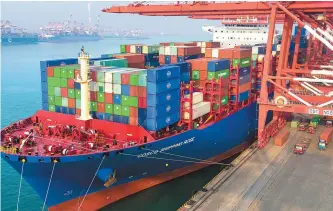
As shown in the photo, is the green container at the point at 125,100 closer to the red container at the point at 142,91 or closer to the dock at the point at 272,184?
the red container at the point at 142,91

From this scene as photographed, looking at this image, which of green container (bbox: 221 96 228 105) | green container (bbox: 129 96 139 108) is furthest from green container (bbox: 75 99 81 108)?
green container (bbox: 221 96 228 105)

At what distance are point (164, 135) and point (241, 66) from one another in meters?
10.4

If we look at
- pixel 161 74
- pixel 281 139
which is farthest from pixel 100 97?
pixel 281 139

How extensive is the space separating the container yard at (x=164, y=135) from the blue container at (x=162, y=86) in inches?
2.2

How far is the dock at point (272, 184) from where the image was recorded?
15852 mm

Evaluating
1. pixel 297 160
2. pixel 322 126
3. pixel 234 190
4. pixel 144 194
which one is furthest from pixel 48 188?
pixel 322 126

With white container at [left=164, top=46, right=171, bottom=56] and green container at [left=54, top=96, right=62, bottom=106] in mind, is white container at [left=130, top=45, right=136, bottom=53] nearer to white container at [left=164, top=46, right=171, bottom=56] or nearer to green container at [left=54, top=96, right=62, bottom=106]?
white container at [left=164, top=46, right=171, bottom=56]

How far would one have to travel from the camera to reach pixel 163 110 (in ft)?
65.0

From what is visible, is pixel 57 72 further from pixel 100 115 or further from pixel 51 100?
pixel 100 115

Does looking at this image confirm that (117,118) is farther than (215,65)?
No

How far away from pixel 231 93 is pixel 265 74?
336 cm

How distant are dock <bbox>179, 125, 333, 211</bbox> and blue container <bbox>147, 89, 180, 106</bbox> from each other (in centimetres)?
514

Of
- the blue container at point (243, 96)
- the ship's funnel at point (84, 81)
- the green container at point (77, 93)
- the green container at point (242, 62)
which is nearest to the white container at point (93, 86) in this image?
the green container at point (77, 93)

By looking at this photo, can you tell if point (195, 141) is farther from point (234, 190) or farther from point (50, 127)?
point (50, 127)
